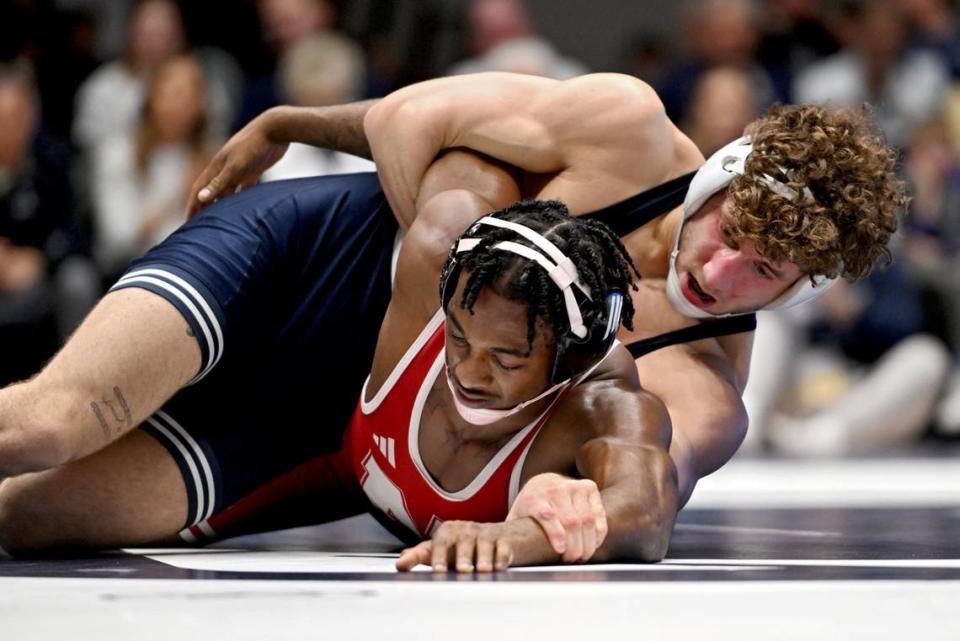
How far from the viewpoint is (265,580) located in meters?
2.35

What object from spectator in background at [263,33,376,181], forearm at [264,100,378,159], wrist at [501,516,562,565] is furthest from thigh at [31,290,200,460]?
spectator in background at [263,33,376,181]

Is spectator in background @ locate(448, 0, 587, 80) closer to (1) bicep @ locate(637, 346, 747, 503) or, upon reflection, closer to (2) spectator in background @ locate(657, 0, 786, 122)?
(2) spectator in background @ locate(657, 0, 786, 122)

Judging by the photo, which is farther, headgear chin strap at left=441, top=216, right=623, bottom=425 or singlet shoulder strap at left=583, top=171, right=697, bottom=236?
singlet shoulder strap at left=583, top=171, right=697, bottom=236

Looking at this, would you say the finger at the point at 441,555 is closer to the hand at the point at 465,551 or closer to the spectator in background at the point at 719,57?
the hand at the point at 465,551

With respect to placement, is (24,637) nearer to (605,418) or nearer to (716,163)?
(605,418)

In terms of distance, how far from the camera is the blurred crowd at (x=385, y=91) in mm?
6859

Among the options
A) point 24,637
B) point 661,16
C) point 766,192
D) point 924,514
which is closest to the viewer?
point 24,637

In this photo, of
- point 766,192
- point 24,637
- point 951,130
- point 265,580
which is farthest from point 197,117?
point 24,637

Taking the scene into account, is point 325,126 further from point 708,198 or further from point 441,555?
point 441,555

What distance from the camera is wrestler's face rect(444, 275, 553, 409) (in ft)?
8.31

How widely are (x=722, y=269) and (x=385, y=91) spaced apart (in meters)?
5.47

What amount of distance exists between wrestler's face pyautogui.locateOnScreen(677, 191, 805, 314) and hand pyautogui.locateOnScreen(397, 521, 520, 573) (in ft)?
2.75

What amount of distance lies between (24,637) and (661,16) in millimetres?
8696

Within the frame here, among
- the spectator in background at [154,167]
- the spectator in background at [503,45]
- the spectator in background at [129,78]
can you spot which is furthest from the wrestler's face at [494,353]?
the spectator in background at [503,45]
